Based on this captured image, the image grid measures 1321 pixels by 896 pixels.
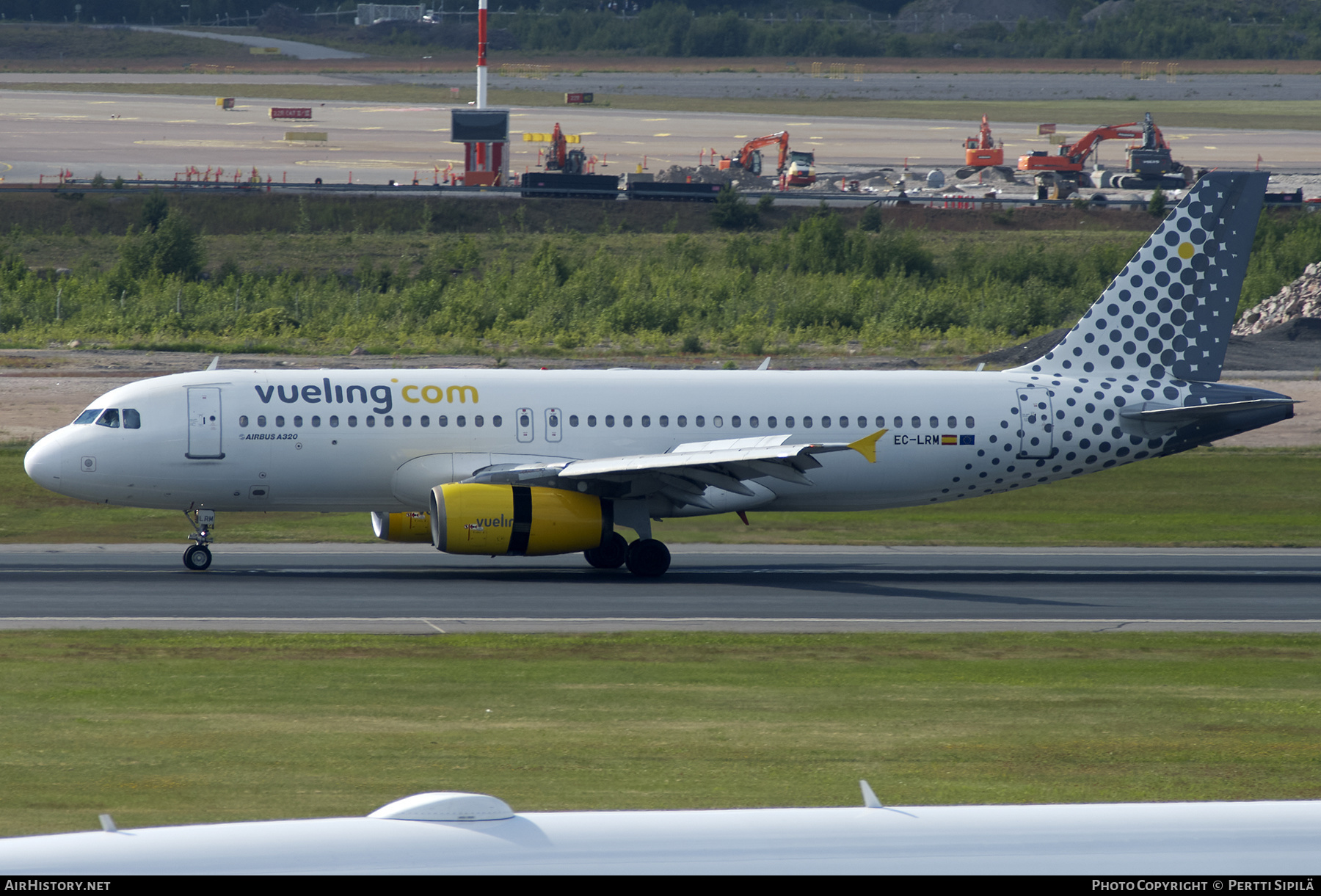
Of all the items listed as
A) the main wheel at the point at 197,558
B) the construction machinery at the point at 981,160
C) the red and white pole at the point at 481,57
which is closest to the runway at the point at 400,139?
the red and white pole at the point at 481,57

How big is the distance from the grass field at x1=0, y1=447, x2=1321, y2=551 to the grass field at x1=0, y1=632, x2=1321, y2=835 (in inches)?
499

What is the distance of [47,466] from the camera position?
32125 millimetres

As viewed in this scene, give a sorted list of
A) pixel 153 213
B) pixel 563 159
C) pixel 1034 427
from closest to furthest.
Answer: pixel 1034 427 → pixel 153 213 → pixel 563 159

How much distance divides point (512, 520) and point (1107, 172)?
10307cm

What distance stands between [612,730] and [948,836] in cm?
1334

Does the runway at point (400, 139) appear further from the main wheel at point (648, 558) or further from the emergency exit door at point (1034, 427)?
the emergency exit door at point (1034, 427)

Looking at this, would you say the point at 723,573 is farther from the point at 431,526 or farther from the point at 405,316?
the point at 405,316

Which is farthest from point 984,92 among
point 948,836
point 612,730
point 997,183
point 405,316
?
point 948,836

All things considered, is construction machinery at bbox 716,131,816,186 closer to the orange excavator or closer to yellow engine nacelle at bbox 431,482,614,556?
the orange excavator

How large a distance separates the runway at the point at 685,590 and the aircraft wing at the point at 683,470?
1.94 m

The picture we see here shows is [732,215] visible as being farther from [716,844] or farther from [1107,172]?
[716,844]

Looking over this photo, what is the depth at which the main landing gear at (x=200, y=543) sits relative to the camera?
3269 centimetres

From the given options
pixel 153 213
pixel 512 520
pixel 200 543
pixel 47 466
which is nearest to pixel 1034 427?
pixel 512 520

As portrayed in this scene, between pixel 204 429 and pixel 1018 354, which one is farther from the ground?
pixel 204 429
